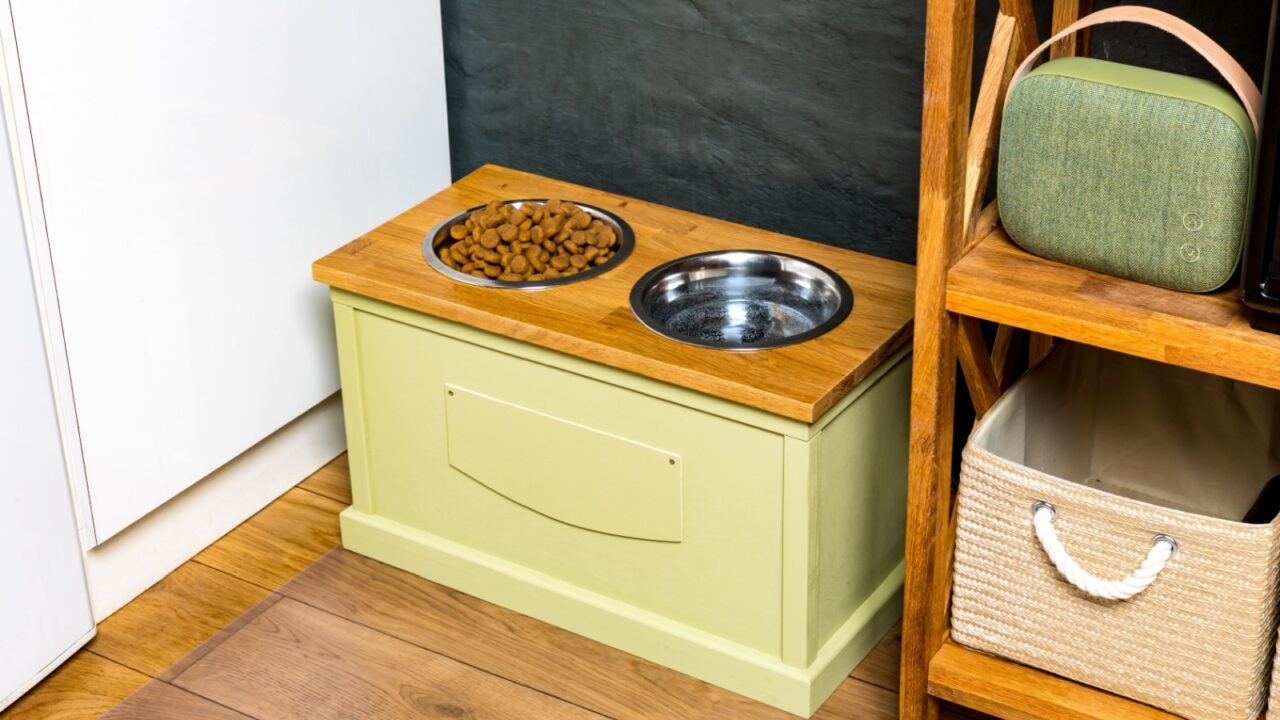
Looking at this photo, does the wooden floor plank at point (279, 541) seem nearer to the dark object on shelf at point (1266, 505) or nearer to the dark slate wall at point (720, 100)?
the dark slate wall at point (720, 100)

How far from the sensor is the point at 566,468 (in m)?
1.82

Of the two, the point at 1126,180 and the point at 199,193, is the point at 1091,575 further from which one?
the point at 199,193

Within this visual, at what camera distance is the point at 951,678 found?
152cm

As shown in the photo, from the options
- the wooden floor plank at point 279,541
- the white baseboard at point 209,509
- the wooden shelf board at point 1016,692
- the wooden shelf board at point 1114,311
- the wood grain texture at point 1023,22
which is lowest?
the wooden floor plank at point 279,541

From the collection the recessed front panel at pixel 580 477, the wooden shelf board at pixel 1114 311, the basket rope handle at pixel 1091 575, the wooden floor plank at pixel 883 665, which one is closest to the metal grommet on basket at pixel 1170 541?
the basket rope handle at pixel 1091 575

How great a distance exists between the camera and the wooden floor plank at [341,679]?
1789 millimetres

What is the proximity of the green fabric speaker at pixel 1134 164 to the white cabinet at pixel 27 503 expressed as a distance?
109 centimetres

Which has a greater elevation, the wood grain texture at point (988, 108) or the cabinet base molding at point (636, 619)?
the wood grain texture at point (988, 108)

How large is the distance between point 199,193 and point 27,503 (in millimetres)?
440

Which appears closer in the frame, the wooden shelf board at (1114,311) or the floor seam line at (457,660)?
the wooden shelf board at (1114,311)

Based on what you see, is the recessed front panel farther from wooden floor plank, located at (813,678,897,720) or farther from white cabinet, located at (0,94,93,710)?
white cabinet, located at (0,94,93,710)

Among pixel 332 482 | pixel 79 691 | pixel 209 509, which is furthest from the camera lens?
pixel 332 482

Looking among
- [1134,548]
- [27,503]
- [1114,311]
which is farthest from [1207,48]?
[27,503]

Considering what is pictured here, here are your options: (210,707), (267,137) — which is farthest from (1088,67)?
(210,707)
